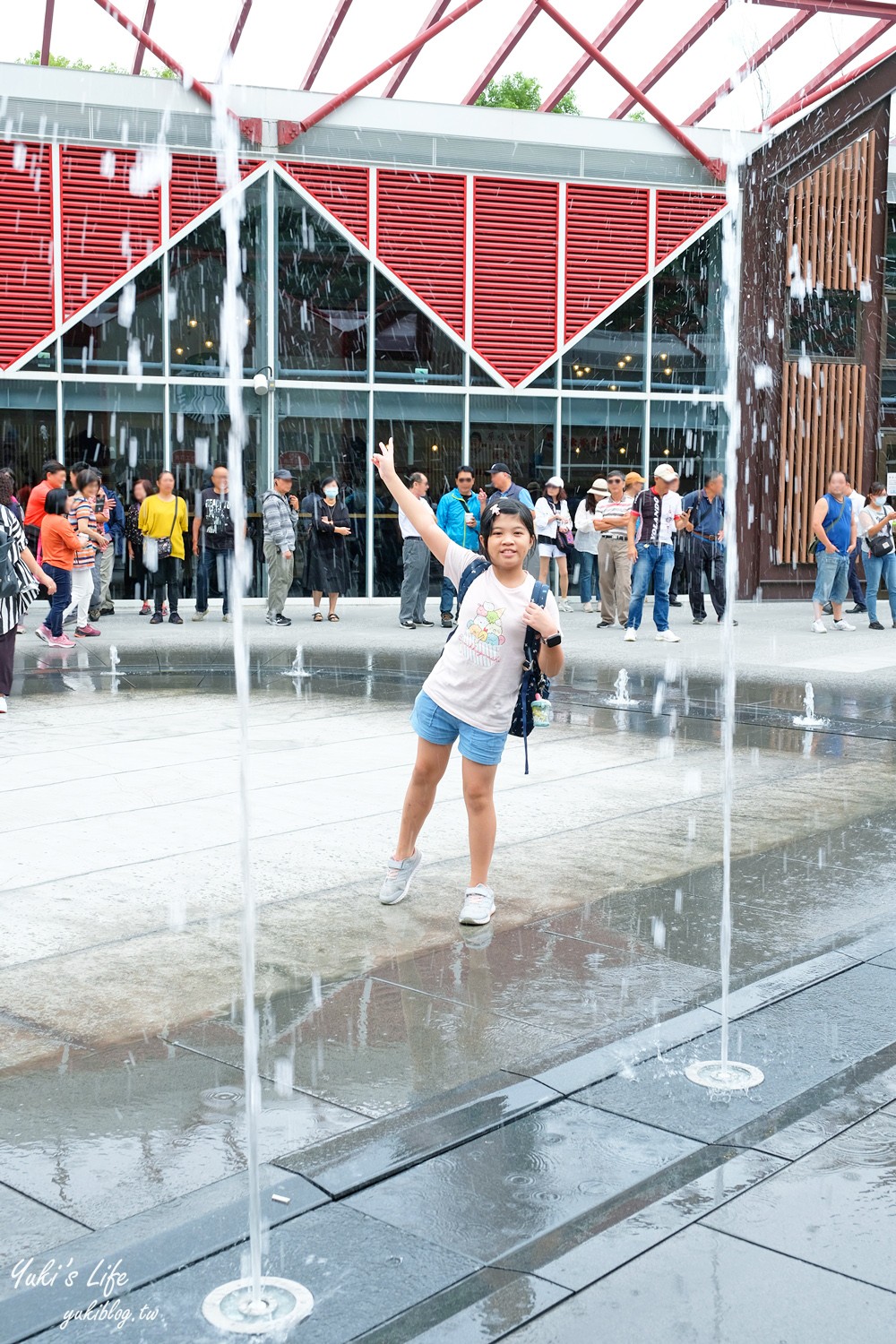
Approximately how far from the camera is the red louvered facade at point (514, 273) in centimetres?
2070

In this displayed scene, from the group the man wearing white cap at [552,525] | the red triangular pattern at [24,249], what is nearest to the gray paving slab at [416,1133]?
the man wearing white cap at [552,525]

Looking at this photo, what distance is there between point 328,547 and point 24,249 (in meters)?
6.01

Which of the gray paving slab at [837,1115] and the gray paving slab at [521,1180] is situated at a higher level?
the gray paving slab at [837,1115]

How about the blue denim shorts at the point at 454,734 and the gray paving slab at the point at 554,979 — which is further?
the blue denim shorts at the point at 454,734

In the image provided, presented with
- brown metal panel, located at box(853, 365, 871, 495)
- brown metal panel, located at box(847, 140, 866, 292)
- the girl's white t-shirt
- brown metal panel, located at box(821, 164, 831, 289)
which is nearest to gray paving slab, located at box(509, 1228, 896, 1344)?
the girl's white t-shirt

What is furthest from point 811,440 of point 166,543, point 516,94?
point 516,94

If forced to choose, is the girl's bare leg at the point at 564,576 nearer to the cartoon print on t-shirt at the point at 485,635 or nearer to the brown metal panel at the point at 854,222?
the brown metal panel at the point at 854,222

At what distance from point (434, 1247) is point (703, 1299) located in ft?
1.84

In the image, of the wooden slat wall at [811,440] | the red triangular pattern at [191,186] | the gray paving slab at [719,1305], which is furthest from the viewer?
the wooden slat wall at [811,440]

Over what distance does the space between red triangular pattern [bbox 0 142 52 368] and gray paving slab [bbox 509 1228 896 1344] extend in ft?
58.1

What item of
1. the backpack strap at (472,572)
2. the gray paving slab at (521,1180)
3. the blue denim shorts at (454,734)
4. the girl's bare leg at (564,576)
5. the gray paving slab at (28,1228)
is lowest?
the gray paving slab at (28,1228)

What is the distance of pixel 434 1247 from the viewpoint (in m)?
2.94

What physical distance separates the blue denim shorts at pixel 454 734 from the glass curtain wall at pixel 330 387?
544 inches

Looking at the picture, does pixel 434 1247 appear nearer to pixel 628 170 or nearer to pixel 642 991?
pixel 642 991
